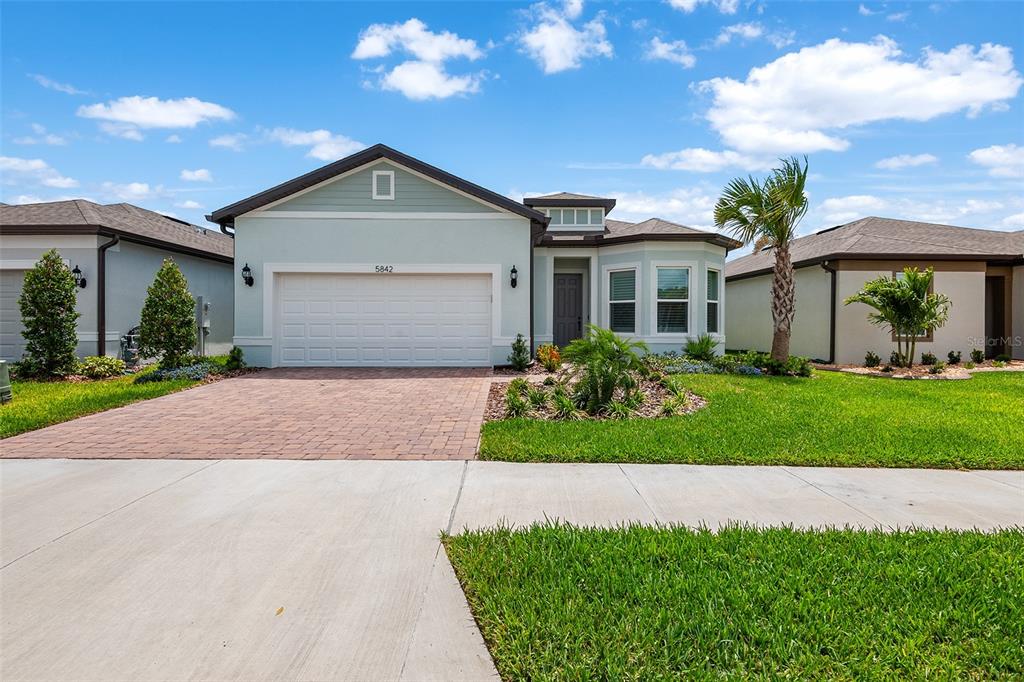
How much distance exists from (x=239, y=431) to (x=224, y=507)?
2.75m

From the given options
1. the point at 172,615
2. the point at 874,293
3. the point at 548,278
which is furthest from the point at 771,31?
the point at 172,615

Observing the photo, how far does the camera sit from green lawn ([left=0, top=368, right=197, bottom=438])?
6.88 metres

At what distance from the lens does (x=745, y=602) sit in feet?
8.61

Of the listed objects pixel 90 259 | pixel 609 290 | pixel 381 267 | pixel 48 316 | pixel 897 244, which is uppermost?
pixel 897 244

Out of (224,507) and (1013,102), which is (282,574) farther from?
(1013,102)

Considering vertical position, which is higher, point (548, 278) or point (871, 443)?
point (548, 278)

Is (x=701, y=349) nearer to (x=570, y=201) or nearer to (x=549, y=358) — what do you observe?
(x=549, y=358)

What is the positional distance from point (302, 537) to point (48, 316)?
37.1 feet

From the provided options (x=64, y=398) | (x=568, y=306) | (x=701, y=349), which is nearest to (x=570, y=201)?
(x=568, y=306)

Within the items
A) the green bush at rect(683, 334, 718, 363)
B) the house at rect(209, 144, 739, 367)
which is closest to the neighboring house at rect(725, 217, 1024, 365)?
the green bush at rect(683, 334, 718, 363)

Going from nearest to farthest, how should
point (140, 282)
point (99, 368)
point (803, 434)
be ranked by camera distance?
point (803, 434), point (99, 368), point (140, 282)

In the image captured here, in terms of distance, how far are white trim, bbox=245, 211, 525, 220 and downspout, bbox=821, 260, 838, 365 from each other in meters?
8.74

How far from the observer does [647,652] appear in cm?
226

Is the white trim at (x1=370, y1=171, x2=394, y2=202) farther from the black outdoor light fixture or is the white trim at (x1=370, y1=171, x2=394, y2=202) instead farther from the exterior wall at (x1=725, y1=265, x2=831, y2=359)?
the exterior wall at (x1=725, y1=265, x2=831, y2=359)
